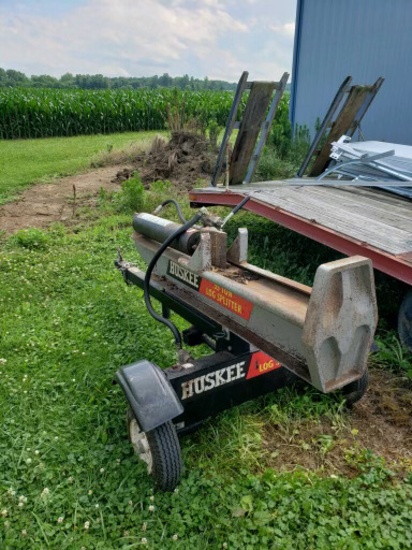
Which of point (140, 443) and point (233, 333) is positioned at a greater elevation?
point (233, 333)

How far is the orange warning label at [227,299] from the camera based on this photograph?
2.35 metres

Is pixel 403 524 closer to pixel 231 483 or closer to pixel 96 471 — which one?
pixel 231 483

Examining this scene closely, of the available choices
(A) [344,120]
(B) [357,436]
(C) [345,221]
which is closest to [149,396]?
(B) [357,436]

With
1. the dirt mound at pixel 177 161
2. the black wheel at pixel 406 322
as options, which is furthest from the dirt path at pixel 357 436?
the dirt mound at pixel 177 161

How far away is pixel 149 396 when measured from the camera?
239cm

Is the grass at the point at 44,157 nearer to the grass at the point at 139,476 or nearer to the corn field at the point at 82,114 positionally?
the corn field at the point at 82,114

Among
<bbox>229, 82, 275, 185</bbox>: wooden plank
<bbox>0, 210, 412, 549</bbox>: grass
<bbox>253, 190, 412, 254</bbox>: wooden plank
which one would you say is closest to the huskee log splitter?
<bbox>0, 210, 412, 549</bbox>: grass

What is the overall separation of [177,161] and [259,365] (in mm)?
8412

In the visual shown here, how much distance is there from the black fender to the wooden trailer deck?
1.82m

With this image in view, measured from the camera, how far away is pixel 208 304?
9.05 ft

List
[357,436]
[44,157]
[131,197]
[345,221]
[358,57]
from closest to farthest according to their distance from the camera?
[357,436] → [345,221] → [131,197] → [358,57] → [44,157]

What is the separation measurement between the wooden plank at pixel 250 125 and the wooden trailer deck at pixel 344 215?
15.2 inches

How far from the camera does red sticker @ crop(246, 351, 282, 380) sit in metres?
2.72

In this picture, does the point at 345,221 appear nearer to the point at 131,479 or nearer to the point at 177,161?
the point at 131,479
